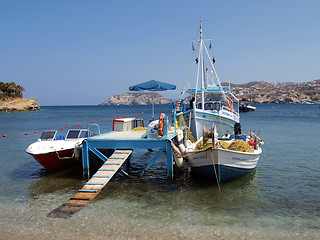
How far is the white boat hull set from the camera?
41.3 feet

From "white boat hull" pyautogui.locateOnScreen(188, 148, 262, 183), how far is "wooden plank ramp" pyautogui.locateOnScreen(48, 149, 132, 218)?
353 cm

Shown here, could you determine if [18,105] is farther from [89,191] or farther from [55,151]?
[89,191]

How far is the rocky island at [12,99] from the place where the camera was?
111775 mm

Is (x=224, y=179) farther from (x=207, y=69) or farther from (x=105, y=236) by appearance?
(x=207, y=69)

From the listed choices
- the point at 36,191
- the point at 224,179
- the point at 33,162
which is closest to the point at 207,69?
the point at 224,179

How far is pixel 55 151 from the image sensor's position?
14742 mm

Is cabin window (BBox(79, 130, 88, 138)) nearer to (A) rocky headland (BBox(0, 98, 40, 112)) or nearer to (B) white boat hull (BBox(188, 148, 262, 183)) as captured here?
(B) white boat hull (BBox(188, 148, 262, 183))

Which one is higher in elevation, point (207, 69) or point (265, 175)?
point (207, 69)

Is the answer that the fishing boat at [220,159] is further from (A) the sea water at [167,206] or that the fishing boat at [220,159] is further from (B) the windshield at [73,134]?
(B) the windshield at [73,134]

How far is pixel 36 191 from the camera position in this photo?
41.5ft

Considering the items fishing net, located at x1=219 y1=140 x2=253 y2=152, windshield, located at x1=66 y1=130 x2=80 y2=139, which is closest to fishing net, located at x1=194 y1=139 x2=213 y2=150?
fishing net, located at x1=219 y1=140 x2=253 y2=152

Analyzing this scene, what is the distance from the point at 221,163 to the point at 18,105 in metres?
121

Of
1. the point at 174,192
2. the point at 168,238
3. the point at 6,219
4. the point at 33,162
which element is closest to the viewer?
the point at 168,238

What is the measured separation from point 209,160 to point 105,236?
20.6 feet
